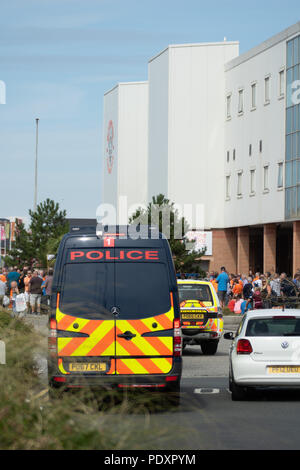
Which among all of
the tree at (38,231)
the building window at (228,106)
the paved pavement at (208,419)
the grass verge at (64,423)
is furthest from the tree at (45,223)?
the grass verge at (64,423)

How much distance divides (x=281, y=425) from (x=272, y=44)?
156 ft

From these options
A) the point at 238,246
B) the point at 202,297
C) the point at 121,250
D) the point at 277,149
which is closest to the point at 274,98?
the point at 277,149

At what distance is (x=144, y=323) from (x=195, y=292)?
1098 centimetres

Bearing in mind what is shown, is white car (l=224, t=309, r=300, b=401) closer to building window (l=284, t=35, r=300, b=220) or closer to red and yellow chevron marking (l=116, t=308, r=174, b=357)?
red and yellow chevron marking (l=116, t=308, r=174, b=357)

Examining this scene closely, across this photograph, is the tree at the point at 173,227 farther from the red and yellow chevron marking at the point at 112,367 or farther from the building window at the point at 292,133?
the red and yellow chevron marking at the point at 112,367

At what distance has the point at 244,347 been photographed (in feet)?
46.5

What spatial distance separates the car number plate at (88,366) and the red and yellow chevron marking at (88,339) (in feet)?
0.38

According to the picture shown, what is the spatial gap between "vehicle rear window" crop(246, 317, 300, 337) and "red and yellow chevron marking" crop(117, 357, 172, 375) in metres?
2.70

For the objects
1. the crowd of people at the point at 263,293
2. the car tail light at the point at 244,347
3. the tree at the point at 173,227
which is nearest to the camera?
the car tail light at the point at 244,347

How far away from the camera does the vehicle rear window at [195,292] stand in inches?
894

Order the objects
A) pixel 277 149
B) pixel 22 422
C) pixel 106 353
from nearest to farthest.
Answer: pixel 22 422 < pixel 106 353 < pixel 277 149

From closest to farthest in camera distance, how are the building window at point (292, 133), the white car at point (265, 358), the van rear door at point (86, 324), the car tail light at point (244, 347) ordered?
the van rear door at point (86, 324), the white car at point (265, 358), the car tail light at point (244, 347), the building window at point (292, 133)

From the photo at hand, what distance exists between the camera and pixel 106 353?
38.9 feet
